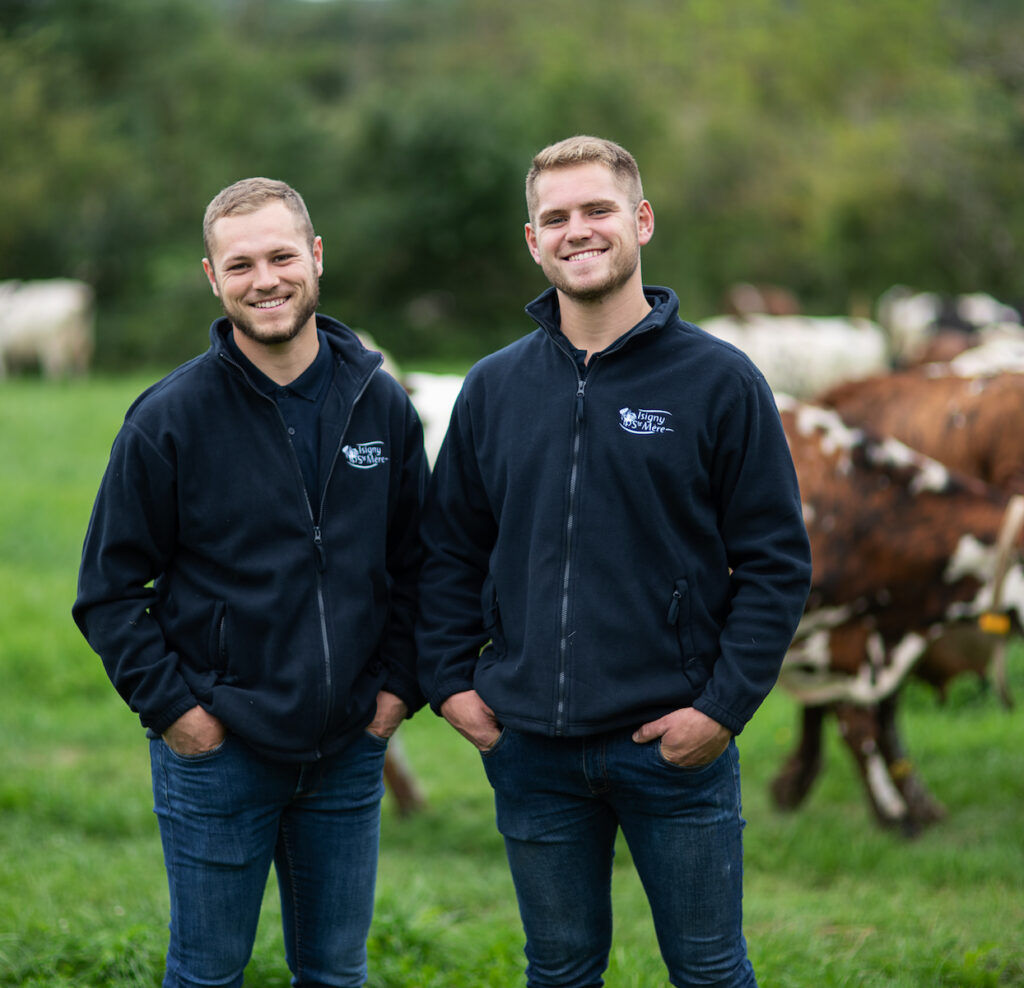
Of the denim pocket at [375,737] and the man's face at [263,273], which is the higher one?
the man's face at [263,273]

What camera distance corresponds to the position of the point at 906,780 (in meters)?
5.67

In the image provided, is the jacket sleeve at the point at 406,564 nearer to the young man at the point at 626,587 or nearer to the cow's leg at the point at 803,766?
the young man at the point at 626,587

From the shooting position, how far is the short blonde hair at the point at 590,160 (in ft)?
9.01

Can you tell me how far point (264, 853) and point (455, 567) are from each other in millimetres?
802

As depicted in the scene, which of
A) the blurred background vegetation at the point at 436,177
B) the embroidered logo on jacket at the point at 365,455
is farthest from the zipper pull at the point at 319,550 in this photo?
the blurred background vegetation at the point at 436,177

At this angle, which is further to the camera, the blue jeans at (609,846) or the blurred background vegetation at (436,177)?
the blurred background vegetation at (436,177)

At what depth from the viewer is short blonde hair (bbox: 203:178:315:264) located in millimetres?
2832

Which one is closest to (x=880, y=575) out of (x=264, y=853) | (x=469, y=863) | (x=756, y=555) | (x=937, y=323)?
(x=469, y=863)

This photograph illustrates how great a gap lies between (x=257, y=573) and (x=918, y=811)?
3974 millimetres

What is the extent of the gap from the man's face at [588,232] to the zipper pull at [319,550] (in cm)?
79

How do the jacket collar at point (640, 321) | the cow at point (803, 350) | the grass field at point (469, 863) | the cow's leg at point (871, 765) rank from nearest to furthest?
the jacket collar at point (640, 321) → the grass field at point (469, 863) → the cow's leg at point (871, 765) → the cow at point (803, 350)

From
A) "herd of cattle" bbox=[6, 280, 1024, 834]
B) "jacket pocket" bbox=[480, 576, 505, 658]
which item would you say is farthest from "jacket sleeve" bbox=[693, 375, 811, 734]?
"herd of cattle" bbox=[6, 280, 1024, 834]

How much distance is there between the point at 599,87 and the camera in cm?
3606

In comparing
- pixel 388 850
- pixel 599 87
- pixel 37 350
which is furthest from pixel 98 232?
pixel 388 850
